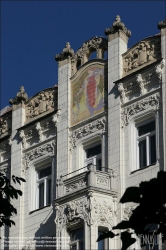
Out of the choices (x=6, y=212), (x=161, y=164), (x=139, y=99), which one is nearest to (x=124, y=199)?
(x=6, y=212)

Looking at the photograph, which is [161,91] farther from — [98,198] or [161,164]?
[98,198]

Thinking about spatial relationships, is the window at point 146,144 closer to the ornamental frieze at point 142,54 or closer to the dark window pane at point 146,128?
the dark window pane at point 146,128

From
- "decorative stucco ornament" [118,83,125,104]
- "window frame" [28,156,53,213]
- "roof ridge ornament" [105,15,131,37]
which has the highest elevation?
"roof ridge ornament" [105,15,131,37]

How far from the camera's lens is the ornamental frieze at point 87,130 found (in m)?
25.8

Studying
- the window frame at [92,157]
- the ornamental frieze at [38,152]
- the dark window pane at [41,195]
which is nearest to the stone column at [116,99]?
the window frame at [92,157]

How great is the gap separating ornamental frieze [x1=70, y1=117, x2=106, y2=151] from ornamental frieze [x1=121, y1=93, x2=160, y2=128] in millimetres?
986

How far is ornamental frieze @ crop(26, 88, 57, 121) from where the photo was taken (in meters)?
28.7

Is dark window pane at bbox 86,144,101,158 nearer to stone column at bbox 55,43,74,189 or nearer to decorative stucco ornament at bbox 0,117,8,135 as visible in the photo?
stone column at bbox 55,43,74,189

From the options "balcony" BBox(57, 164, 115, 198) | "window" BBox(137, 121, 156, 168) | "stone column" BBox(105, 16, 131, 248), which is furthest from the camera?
"stone column" BBox(105, 16, 131, 248)

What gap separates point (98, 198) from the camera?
2366 cm

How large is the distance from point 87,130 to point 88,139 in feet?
1.20

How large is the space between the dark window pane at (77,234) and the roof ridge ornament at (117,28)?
7776 mm

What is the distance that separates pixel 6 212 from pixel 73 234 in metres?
10.4

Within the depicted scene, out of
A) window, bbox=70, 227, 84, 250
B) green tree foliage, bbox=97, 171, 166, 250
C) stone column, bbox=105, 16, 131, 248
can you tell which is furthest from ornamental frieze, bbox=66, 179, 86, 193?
green tree foliage, bbox=97, 171, 166, 250
